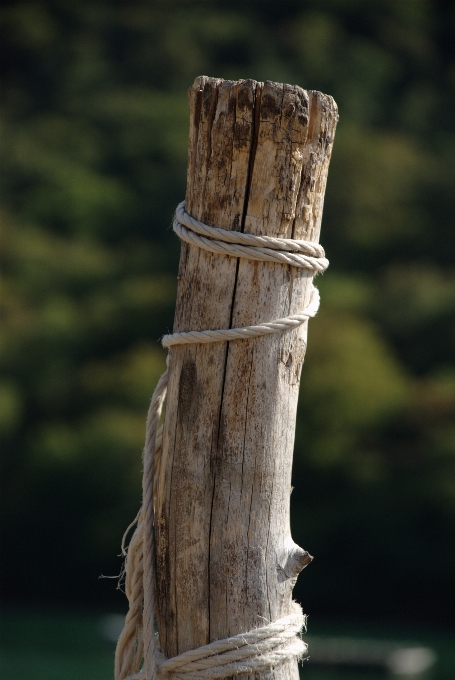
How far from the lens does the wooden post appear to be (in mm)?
1364

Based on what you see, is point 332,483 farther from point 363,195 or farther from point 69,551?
point 363,195

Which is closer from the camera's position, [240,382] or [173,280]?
[240,382]

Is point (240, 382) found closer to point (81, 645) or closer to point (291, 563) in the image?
point (291, 563)

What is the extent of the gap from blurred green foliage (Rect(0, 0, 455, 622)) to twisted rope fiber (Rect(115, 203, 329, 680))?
793 centimetres

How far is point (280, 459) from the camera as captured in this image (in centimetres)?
141

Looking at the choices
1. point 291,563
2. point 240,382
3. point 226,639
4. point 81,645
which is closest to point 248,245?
point 240,382

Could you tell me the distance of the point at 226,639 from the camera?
4.44 feet

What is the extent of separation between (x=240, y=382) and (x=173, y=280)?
10.0 m

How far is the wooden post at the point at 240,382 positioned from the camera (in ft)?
4.48

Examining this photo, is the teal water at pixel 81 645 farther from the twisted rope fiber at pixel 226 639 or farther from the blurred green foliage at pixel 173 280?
the twisted rope fiber at pixel 226 639

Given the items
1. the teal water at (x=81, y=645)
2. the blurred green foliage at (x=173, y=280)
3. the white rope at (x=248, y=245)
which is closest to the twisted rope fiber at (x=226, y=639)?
the white rope at (x=248, y=245)

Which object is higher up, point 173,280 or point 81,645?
point 173,280

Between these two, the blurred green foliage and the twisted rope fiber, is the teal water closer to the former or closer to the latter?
the blurred green foliage

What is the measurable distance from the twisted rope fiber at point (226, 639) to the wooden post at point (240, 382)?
21 mm
